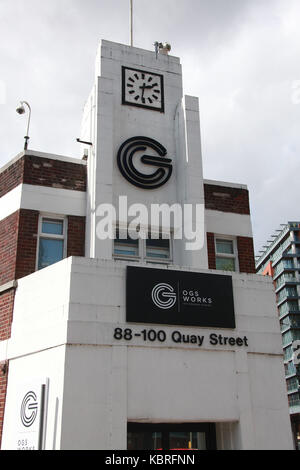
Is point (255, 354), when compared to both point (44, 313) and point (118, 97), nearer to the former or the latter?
point (44, 313)

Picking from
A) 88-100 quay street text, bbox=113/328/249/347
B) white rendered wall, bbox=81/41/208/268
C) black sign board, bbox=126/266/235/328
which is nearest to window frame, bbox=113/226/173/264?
white rendered wall, bbox=81/41/208/268

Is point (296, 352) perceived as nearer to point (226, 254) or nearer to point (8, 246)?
point (226, 254)

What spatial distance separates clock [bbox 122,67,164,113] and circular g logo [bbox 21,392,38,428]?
839 cm

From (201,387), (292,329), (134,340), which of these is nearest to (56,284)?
(134,340)

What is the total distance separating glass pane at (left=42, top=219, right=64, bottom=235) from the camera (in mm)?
13008

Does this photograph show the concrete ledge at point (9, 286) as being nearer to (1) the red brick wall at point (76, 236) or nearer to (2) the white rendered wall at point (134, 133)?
(1) the red brick wall at point (76, 236)

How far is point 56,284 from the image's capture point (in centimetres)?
1044

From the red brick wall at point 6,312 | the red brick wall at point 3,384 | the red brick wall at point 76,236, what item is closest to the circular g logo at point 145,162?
the red brick wall at point 76,236

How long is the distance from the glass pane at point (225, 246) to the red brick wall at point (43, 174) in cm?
415

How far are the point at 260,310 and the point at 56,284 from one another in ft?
15.1

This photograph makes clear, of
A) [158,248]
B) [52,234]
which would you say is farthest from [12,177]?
[158,248]

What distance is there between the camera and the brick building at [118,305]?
31.6 ft

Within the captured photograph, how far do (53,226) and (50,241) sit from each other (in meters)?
0.46

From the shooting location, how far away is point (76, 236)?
12977mm
